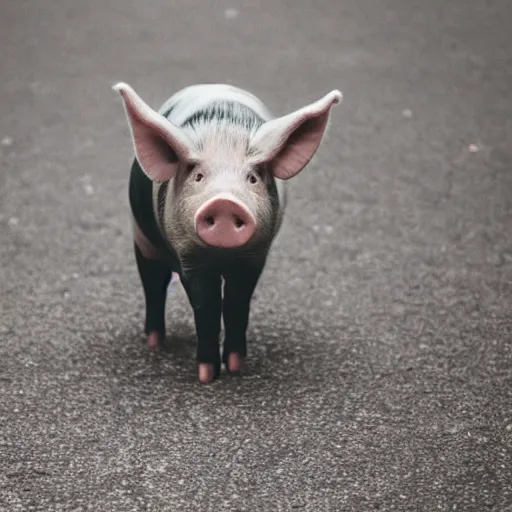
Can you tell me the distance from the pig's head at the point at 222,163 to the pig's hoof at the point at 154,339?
0.71 m

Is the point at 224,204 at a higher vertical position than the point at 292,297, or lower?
higher

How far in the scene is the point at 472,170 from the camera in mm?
6371

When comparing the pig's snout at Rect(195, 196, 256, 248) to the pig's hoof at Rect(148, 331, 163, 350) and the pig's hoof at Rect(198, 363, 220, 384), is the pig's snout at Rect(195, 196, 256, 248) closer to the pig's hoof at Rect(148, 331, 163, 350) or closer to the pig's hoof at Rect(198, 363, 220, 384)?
the pig's hoof at Rect(198, 363, 220, 384)

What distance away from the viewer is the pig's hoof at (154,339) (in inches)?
174

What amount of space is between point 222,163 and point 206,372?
0.85 metres

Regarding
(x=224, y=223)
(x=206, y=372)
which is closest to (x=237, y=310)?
(x=206, y=372)

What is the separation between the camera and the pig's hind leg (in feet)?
14.0

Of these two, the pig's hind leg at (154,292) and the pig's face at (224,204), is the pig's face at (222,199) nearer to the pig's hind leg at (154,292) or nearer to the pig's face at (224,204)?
the pig's face at (224,204)

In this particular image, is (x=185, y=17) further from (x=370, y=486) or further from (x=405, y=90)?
(x=370, y=486)

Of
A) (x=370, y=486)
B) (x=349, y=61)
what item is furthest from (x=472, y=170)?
(x=370, y=486)

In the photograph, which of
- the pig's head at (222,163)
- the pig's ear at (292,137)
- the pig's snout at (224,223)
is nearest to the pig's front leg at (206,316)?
the pig's head at (222,163)

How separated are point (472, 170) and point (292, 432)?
295cm

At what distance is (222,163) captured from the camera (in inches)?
144

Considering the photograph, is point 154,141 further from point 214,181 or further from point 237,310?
point 237,310
